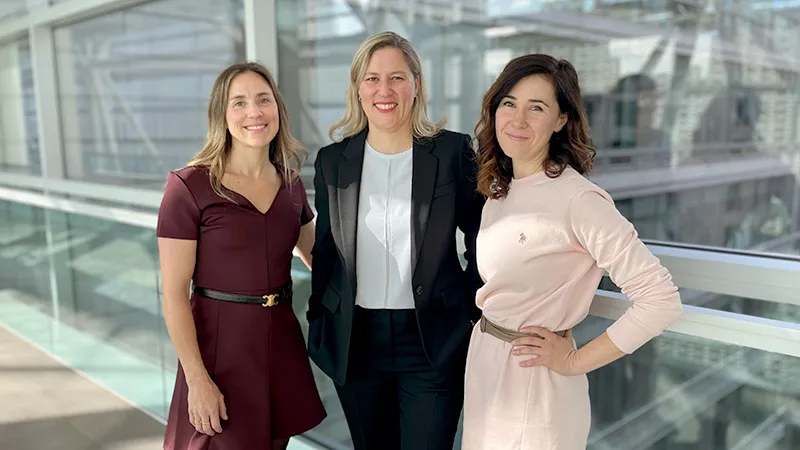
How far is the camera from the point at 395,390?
1.77m

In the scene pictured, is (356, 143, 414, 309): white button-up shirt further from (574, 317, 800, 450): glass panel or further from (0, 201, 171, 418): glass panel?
(0, 201, 171, 418): glass panel

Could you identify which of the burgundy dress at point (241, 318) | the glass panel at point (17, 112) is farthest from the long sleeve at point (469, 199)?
the glass panel at point (17, 112)

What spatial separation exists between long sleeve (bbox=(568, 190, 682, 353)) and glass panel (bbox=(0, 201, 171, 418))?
2.82 meters

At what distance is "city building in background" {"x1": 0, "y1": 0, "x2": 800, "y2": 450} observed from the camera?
1613 millimetres

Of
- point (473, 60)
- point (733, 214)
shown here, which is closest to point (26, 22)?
point (473, 60)

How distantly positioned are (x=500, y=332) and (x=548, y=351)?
13 cm

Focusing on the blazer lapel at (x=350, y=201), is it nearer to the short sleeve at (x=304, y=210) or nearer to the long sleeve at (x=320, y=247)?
the long sleeve at (x=320, y=247)

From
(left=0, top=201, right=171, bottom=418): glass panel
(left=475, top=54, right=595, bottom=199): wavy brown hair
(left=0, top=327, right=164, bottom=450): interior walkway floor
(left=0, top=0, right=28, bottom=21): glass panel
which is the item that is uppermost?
(left=0, top=0, right=28, bottom=21): glass panel

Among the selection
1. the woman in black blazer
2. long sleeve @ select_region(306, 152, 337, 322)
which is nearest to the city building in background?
the woman in black blazer

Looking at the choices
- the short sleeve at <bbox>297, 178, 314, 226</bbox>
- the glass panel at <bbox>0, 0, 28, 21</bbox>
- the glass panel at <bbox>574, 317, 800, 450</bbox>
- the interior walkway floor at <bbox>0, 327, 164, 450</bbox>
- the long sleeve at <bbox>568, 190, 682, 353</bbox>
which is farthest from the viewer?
the glass panel at <bbox>0, 0, 28, 21</bbox>

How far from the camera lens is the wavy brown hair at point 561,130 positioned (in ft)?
4.32

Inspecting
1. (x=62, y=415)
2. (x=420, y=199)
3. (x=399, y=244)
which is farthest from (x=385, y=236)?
(x=62, y=415)

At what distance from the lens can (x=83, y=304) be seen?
15.1 ft

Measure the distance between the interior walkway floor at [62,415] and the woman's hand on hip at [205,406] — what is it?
5.47ft
